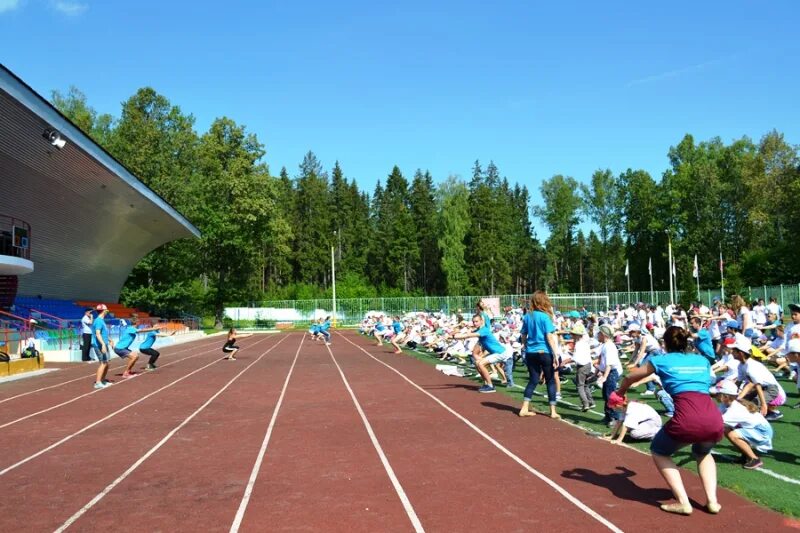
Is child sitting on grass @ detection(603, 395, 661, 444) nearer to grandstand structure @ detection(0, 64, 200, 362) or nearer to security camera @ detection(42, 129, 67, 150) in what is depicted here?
grandstand structure @ detection(0, 64, 200, 362)

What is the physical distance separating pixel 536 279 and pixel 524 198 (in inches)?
571

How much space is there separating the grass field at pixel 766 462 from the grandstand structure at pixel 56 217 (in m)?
18.9

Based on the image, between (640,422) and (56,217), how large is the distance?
32289mm

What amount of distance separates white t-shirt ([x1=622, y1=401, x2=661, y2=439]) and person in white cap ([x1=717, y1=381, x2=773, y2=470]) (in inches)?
48.9

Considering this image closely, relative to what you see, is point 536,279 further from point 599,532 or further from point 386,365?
point 599,532

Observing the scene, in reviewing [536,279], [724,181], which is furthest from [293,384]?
[536,279]

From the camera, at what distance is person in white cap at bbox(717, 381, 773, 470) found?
7.11 meters

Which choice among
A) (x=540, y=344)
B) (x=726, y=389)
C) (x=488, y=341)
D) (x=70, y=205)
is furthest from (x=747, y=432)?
(x=70, y=205)

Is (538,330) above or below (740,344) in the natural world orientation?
above

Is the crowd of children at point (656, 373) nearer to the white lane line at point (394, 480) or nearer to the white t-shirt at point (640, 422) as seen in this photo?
the white t-shirt at point (640, 422)

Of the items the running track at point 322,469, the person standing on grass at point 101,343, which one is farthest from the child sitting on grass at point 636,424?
the person standing on grass at point 101,343

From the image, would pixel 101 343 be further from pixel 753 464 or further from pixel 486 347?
pixel 753 464

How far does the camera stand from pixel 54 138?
967 inches

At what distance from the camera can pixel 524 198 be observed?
108375 mm
